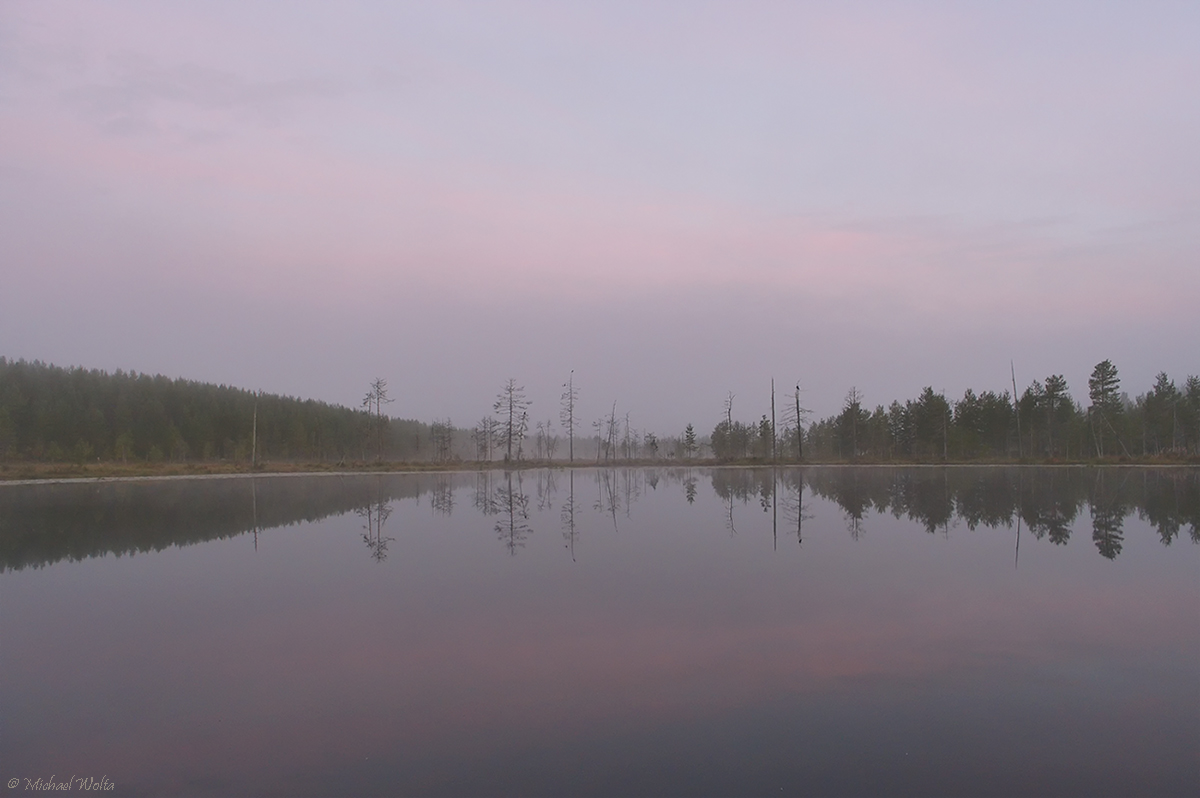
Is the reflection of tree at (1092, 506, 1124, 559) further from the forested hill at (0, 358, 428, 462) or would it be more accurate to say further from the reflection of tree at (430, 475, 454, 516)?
the forested hill at (0, 358, 428, 462)

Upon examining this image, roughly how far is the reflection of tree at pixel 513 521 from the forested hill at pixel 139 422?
45347mm

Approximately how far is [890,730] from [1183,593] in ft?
23.9

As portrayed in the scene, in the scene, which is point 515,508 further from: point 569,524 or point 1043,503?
point 1043,503


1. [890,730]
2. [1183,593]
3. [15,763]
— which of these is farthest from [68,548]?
[1183,593]

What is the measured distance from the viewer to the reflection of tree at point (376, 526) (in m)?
14.4

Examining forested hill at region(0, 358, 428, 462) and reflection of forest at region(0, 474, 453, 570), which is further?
forested hill at region(0, 358, 428, 462)

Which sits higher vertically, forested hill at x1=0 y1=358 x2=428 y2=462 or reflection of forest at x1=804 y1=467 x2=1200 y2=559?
forested hill at x1=0 y1=358 x2=428 y2=462

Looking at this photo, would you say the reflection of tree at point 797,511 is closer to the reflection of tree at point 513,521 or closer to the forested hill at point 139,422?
the reflection of tree at point 513,521

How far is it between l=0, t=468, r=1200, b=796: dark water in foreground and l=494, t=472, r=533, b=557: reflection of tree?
945mm

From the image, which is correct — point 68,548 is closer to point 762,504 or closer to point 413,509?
point 413,509

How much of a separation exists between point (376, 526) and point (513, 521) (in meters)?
3.65

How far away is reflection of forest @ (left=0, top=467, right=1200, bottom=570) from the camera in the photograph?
53.2 ft

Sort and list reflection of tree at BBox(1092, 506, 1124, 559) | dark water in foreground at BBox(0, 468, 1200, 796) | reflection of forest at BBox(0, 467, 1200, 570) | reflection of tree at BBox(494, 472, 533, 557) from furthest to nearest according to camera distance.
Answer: reflection of forest at BBox(0, 467, 1200, 570)
reflection of tree at BBox(494, 472, 533, 557)
reflection of tree at BBox(1092, 506, 1124, 559)
dark water in foreground at BBox(0, 468, 1200, 796)

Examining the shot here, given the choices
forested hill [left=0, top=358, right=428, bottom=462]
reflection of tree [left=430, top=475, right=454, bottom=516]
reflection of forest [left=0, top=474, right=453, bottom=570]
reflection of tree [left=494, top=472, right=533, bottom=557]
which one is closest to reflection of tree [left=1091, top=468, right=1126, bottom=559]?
reflection of tree [left=494, top=472, right=533, bottom=557]
